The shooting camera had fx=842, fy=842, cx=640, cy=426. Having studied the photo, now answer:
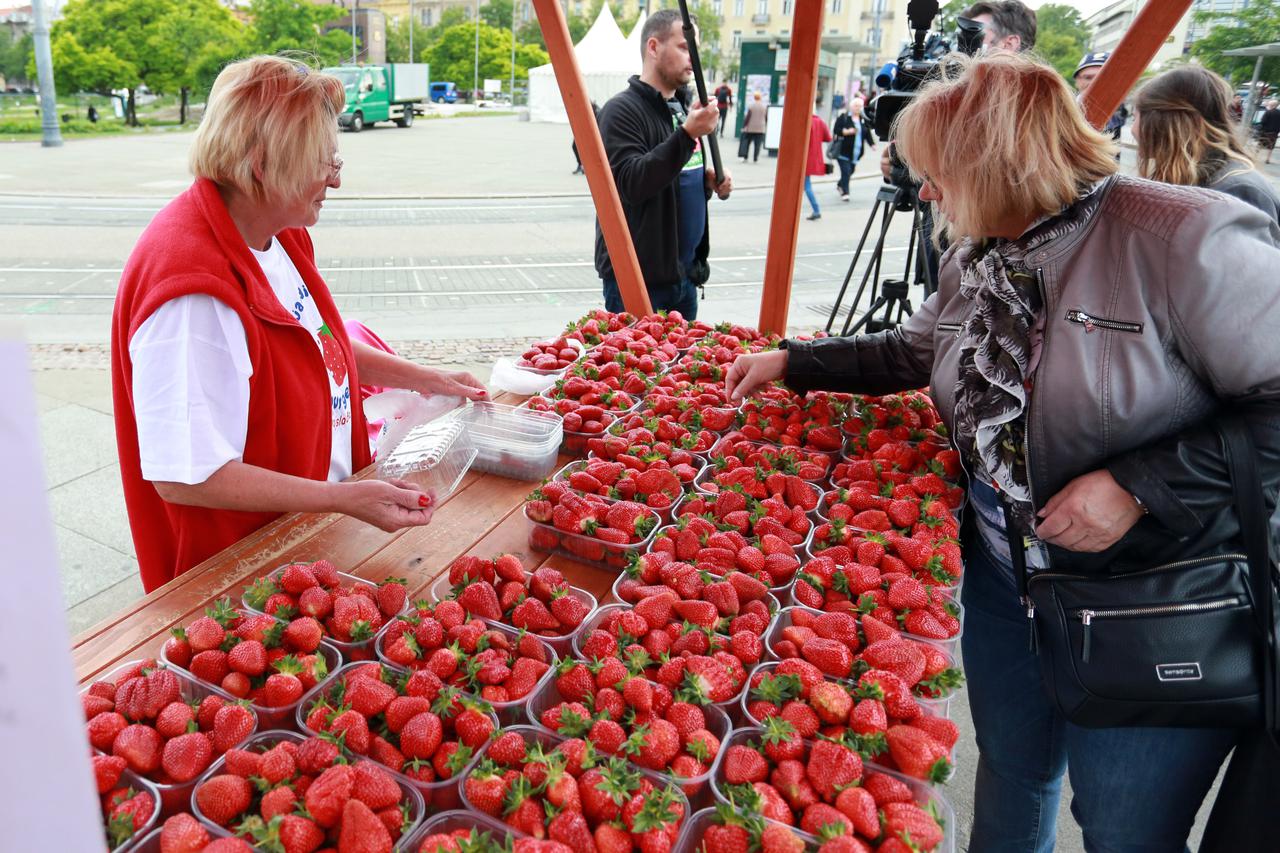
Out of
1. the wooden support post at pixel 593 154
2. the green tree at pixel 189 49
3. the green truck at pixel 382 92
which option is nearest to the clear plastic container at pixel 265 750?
the wooden support post at pixel 593 154

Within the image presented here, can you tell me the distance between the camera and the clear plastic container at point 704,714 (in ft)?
3.93

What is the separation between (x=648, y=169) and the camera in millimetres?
3820

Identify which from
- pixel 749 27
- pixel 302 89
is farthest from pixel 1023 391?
pixel 749 27

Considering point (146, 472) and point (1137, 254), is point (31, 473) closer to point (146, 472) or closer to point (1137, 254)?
point (146, 472)

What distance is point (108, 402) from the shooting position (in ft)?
17.5

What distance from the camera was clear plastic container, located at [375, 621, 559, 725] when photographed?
1335 mm

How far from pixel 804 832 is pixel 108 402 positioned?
219 inches

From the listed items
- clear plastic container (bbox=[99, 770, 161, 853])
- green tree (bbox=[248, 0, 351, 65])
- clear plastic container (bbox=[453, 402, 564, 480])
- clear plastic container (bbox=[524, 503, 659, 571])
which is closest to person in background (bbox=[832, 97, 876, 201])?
clear plastic container (bbox=[453, 402, 564, 480])

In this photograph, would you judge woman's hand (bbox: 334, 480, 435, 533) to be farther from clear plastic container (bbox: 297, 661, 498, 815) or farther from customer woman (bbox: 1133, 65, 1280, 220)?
customer woman (bbox: 1133, 65, 1280, 220)

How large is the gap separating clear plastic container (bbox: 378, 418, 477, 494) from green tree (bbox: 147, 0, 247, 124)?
38579 millimetres

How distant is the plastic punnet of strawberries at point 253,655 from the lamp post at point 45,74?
20.0m

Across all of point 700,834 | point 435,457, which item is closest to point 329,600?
point 435,457

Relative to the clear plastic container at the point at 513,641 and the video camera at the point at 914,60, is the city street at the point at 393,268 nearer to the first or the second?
the clear plastic container at the point at 513,641

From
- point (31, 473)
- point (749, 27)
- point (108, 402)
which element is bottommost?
point (108, 402)
